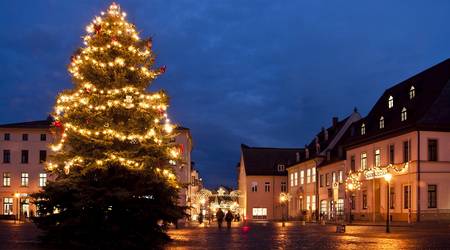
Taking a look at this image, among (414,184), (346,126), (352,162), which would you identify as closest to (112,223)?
(414,184)

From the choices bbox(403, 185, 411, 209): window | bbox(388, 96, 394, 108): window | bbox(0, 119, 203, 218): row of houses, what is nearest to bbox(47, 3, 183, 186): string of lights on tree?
bbox(403, 185, 411, 209): window

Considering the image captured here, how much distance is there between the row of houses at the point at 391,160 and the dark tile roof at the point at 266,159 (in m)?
15.0

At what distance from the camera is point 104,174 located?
22938mm

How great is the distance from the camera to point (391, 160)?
170 ft

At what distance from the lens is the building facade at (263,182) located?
94375 mm

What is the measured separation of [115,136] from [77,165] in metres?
1.67

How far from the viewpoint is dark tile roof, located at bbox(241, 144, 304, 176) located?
9662cm

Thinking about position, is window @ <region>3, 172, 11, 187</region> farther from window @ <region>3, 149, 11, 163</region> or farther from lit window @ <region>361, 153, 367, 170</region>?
lit window @ <region>361, 153, 367, 170</region>

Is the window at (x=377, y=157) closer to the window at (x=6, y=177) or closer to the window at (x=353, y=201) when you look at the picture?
the window at (x=353, y=201)

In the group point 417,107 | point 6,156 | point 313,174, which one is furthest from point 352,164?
point 6,156

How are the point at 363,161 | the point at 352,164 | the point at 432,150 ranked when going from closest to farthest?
the point at 432,150 → the point at 363,161 → the point at 352,164

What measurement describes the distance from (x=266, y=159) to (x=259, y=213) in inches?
346

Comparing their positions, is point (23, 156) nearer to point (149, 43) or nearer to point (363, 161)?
point (363, 161)

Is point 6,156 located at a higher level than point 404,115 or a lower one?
lower
